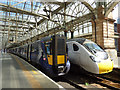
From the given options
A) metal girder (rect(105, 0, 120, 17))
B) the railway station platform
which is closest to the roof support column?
metal girder (rect(105, 0, 120, 17))

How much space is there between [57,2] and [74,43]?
9.43 m

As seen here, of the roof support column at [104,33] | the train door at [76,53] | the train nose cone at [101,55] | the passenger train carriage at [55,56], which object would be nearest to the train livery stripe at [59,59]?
the passenger train carriage at [55,56]

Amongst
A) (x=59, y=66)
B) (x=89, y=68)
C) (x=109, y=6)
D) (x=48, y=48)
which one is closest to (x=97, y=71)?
(x=89, y=68)

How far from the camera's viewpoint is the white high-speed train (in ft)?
18.9

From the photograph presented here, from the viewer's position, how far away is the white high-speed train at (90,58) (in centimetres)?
577

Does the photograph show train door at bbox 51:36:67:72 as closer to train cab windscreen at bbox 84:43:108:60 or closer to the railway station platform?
the railway station platform

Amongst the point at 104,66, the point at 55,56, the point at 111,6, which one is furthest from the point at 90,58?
the point at 111,6

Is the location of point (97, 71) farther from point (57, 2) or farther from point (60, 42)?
point (57, 2)

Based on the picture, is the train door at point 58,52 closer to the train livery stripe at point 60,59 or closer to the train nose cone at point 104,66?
the train livery stripe at point 60,59

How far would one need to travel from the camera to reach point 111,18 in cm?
1148

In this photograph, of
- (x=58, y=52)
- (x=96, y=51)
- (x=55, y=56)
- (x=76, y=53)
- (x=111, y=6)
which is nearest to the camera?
(x=55, y=56)

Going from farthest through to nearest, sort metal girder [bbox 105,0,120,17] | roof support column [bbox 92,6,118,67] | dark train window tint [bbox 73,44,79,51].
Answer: roof support column [bbox 92,6,118,67] < metal girder [bbox 105,0,120,17] < dark train window tint [bbox 73,44,79,51]

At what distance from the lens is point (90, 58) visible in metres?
6.04

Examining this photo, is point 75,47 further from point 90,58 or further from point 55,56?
point 55,56
